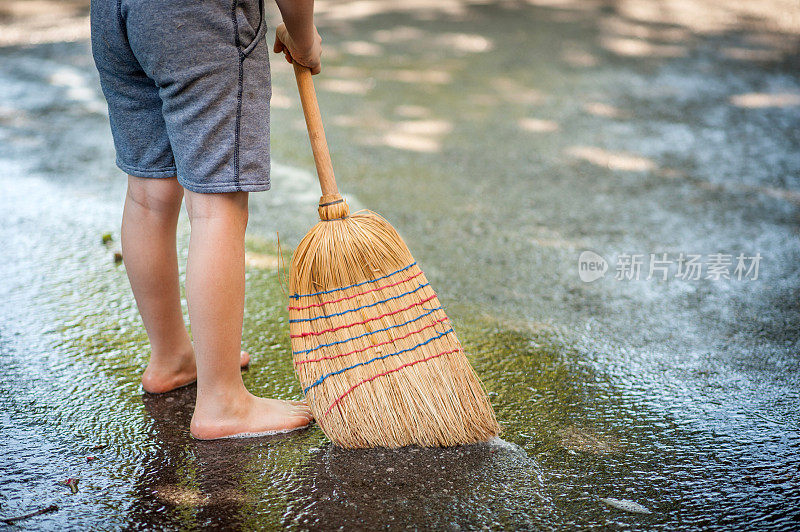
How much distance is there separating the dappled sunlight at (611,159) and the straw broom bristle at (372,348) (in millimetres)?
2132

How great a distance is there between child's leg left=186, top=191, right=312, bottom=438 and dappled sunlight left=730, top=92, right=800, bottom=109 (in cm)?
373

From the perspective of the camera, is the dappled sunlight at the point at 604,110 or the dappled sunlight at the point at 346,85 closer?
the dappled sunlight at the point at 604,110

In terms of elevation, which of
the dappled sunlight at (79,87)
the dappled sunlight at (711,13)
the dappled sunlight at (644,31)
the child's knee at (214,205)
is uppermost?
the child's knee at (214,205)

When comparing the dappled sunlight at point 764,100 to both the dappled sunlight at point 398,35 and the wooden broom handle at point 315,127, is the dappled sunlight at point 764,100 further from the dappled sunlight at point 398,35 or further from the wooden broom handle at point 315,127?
the wooden broom handle at point 315,127

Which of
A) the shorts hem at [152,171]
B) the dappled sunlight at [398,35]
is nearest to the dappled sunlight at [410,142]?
the dappled sunlight at [398,35]

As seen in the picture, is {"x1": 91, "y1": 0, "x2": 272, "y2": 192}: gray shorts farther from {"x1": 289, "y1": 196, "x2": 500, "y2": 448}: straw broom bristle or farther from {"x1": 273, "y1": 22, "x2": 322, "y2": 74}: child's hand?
{"x1": 289, "y1": 196, "x2": 500, "y2": 448}: straw broom bristle

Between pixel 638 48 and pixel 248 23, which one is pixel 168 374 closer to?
pixel 248 23

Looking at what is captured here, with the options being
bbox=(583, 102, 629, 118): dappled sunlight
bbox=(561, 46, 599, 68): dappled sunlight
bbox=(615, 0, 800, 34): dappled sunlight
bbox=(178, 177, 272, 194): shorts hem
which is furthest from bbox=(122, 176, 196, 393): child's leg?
bbox=(615, 0, 800, 34): dappled sunlight

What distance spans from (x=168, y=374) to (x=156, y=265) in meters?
0.33

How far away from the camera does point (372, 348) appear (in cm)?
190

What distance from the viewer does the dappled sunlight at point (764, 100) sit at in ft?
14.8

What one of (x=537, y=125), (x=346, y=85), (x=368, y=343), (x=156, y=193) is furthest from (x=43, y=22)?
(x=368, y=343)

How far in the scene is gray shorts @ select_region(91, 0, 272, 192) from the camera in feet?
5.41

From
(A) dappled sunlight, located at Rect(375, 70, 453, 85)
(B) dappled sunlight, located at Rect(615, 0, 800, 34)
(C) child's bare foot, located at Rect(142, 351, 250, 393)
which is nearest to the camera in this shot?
(C) child's bare foot, located at Rect(142, 351, 250, 393)
